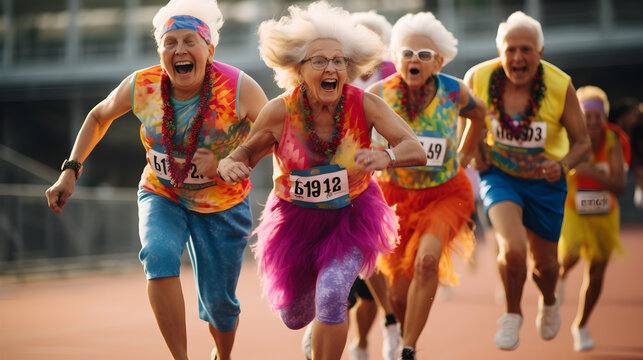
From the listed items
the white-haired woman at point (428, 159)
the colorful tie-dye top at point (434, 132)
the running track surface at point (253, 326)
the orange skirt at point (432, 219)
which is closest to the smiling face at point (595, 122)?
the running track surface at point (253, 326)

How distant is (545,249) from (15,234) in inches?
353

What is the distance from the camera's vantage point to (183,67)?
490 centimetres

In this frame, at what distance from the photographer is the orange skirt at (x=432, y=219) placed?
5727mm

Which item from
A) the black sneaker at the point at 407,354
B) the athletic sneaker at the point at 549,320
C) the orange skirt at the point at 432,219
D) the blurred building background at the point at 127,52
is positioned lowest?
the black sneaker at the point at 407,354

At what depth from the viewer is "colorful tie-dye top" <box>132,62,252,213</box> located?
493 centimetres

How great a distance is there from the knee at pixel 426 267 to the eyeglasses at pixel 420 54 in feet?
4.23

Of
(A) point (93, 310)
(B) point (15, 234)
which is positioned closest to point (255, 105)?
(A) point (93, 310)

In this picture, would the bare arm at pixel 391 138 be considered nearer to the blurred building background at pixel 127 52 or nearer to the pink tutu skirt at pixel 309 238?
the pink tutu skirt at pixel 309 238

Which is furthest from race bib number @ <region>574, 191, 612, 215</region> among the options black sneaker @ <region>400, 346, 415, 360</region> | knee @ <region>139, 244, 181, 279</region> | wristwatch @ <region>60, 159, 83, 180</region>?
wristwatch @ <region>60, 159, 83, 180</region>

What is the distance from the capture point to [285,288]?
482cm

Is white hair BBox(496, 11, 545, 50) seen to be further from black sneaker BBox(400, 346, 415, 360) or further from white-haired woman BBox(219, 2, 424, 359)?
black sneaker BBox(400, 346, 415, 360)

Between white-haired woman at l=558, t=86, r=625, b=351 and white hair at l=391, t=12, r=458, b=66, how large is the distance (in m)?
2.50

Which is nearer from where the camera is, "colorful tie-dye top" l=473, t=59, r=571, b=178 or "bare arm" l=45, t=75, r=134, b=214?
"bare arm" l=45, t=75, r=134, b=214

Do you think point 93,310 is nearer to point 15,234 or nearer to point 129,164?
point 15,234
